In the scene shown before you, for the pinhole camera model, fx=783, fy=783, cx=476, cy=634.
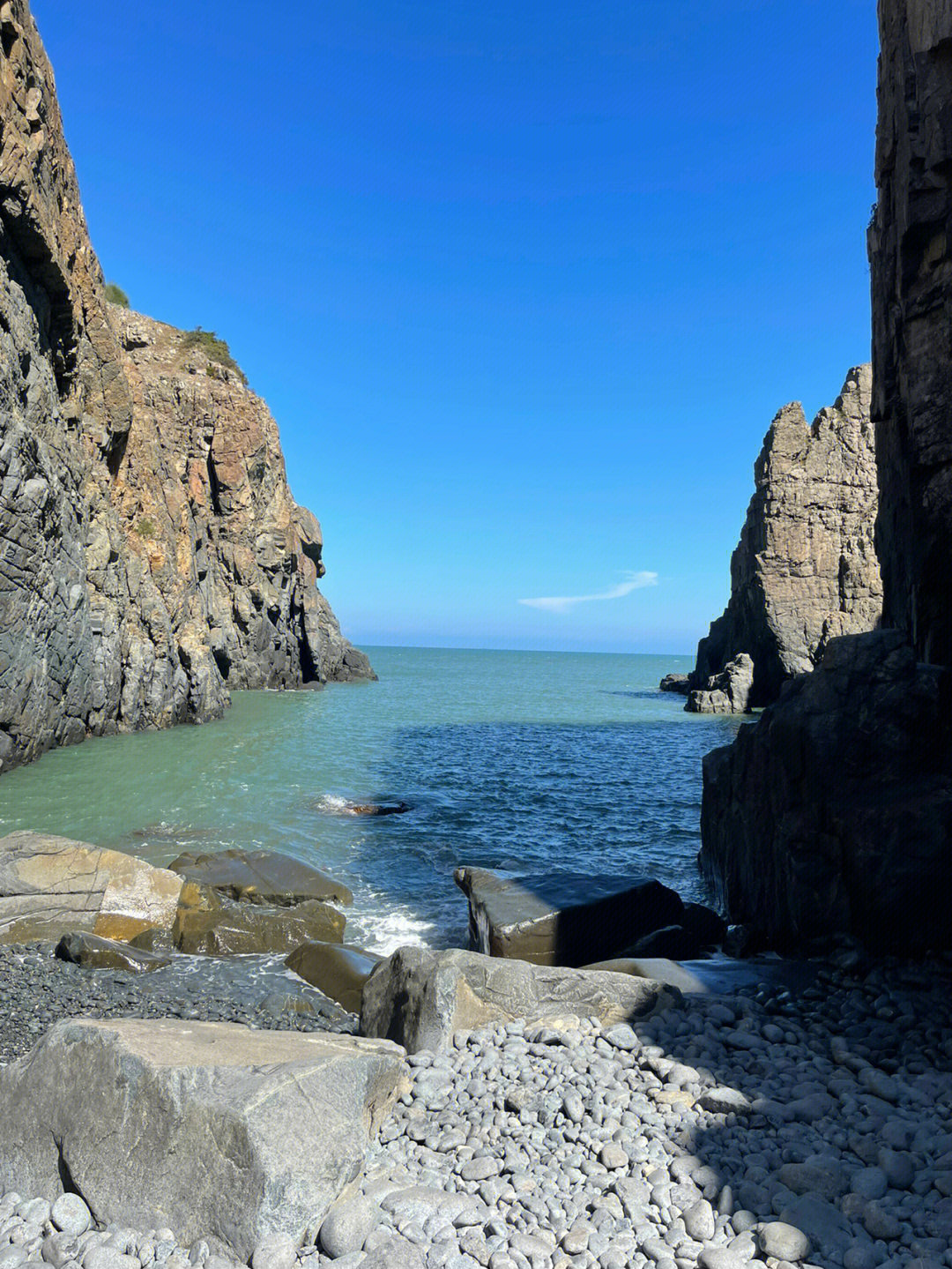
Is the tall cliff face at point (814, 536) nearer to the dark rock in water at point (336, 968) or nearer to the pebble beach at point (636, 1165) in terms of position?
the dark rock in water at point (336, 968)

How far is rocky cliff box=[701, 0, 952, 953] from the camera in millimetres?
9070

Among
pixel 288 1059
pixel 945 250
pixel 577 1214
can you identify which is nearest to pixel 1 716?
pixel 288 1059

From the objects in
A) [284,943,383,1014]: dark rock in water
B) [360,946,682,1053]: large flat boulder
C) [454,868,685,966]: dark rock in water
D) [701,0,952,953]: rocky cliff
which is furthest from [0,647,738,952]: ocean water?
[360,946,682,1053]: large flat boulder

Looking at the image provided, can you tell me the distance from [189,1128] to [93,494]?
3275 centimetres

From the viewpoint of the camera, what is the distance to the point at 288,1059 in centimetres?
521

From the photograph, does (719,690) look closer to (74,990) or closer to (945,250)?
(945,250)

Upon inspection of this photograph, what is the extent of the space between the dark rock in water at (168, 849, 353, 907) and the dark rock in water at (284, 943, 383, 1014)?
2362 mm

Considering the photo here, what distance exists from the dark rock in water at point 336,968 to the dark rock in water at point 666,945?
11.2 feet

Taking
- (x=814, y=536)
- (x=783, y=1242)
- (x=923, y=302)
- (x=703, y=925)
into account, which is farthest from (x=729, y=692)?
(x=783, y=1242)

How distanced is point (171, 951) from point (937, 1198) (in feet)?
31.4

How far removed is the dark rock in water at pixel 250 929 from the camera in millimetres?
11102

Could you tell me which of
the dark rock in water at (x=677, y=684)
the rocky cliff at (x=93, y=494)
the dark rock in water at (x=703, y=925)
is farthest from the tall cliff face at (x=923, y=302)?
the dark rock in water at (x=677, y=684)

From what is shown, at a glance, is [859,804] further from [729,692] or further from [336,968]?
[729,692]

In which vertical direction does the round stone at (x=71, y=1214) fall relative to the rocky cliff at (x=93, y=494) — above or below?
below
